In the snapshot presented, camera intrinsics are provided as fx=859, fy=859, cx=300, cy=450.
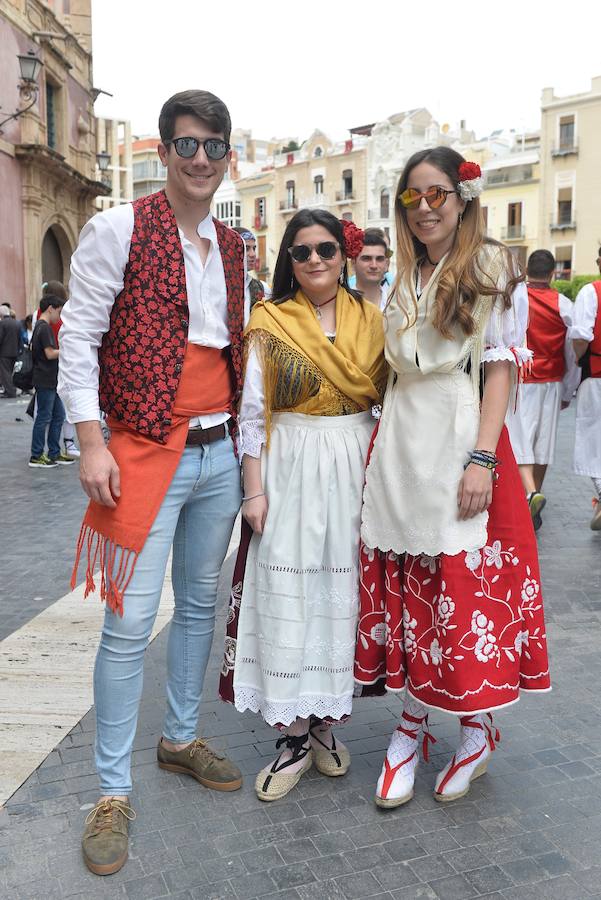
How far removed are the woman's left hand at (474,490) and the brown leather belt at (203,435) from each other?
781mm

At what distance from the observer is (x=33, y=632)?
4.29 metres

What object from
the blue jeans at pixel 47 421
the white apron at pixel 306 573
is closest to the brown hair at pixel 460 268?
the white apron at pixel 306 573

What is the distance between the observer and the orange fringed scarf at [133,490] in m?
2.53

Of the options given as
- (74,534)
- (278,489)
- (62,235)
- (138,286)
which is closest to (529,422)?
(74,534)

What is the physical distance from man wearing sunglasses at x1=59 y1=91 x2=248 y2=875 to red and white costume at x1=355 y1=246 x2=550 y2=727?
0.56m

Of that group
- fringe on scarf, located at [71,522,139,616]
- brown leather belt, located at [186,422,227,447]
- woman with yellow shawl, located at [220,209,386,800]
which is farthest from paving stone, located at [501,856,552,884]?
brown leather belt, located at [186,422,227,447]

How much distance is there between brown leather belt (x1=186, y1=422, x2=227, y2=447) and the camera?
2670 mm

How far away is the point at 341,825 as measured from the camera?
2674 mm

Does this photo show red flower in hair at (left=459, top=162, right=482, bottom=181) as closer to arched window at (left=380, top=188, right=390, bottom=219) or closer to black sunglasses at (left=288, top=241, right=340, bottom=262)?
black sunglasses at (left=288, top=241, right=340, bottom=262)

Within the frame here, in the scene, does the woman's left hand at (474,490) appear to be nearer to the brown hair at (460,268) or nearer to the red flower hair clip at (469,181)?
the brown hair at (460,268)

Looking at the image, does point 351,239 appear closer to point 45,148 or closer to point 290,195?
point 45,148

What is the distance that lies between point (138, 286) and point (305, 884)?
5.75 feet

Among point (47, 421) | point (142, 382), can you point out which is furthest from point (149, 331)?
point (47, 421)

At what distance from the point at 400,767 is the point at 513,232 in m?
47.6
